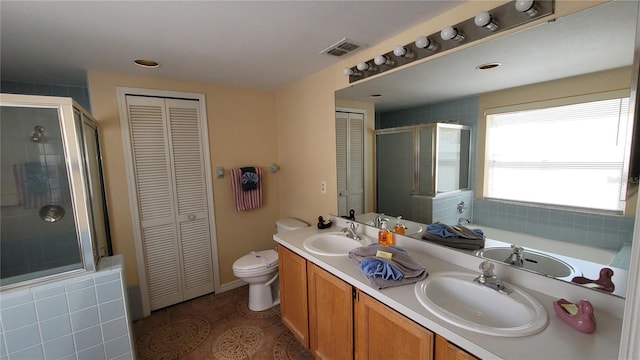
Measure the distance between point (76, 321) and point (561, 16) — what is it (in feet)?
9.08

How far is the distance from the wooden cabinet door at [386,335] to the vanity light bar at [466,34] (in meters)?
1.41

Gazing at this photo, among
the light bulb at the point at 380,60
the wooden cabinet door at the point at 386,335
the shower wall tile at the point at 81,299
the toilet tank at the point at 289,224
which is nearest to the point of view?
the wooden cabinet door at the point at 386,335

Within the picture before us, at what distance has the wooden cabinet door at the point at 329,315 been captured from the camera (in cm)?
143

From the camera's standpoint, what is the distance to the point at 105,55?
179cm

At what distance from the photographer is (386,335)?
3.95 ft

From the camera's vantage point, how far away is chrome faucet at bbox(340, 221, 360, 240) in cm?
196

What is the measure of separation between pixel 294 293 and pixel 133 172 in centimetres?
182

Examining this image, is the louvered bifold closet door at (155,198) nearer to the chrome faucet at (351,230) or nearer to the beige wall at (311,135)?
the beige wall at (311,135)

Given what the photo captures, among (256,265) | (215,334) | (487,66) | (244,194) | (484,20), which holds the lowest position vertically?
(215,334)

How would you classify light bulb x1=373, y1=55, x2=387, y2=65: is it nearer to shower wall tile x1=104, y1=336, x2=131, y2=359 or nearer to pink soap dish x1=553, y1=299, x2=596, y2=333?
pink soap dish x1=553, y1=299, x2=596, y2=333

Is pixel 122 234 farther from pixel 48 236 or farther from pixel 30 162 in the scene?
pixel 30 162

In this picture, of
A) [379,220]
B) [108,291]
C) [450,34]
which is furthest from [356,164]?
[108,291]

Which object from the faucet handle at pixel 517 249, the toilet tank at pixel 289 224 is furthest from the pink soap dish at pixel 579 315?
the toilet tank at pixel 289 224

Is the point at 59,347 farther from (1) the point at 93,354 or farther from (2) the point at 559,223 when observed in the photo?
(2) the point at 559,223
